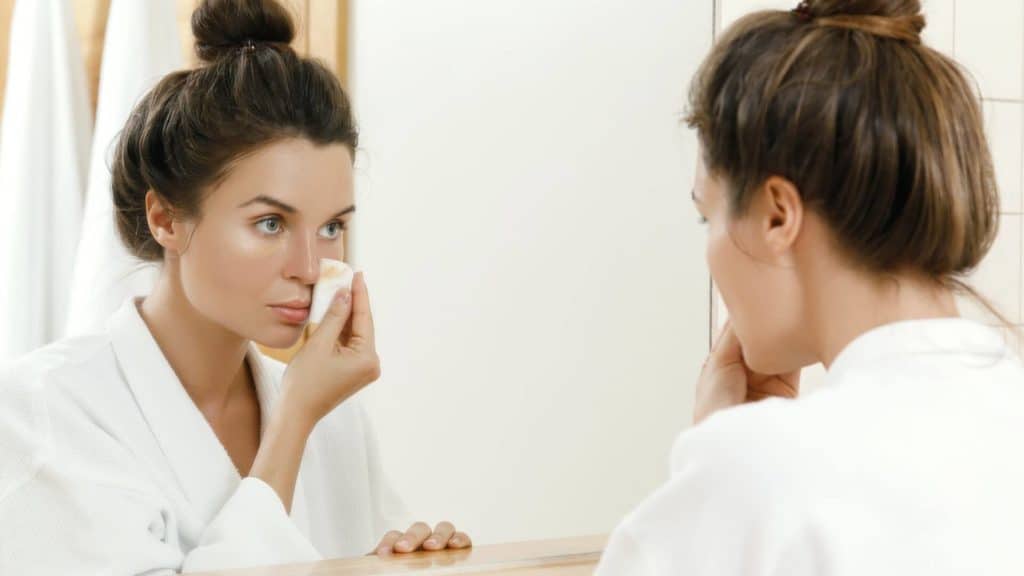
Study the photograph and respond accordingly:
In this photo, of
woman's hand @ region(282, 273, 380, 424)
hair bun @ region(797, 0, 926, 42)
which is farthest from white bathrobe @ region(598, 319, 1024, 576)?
woman's hand @ region(282, 273, 380, 424)

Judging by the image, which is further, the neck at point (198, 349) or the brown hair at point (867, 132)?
the neck at point (198, 349)

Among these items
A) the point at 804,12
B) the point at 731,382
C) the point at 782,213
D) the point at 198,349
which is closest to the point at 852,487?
the point at 782,213

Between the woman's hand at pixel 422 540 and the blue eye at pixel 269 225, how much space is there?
0.28m

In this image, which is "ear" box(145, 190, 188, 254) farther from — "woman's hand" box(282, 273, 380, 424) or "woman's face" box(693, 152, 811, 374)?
"woman's face" box(693, 152, 811, 374)

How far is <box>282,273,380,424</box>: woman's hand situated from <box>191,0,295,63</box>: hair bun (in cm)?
21

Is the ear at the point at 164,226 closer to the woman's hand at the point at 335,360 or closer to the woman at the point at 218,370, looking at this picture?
the woman at the point at 218,370

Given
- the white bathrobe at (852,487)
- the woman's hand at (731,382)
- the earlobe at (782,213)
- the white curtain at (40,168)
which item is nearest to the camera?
the white bathrobe at (852,487)

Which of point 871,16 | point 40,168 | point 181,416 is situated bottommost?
point 181,416

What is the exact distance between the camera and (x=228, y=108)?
0.97m

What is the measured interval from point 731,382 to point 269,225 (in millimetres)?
386

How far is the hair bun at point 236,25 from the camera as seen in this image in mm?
924

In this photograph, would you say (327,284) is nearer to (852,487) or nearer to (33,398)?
(33,398)

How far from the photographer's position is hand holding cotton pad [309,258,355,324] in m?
0.98

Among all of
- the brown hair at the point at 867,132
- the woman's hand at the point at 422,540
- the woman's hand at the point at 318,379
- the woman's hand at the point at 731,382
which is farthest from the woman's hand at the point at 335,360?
the brown hair at the point at 867,132
